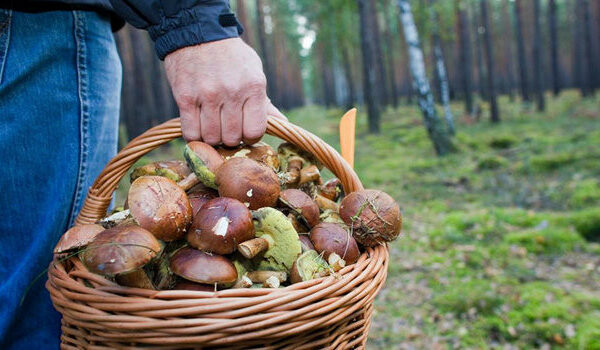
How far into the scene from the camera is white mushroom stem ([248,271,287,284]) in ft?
4.66

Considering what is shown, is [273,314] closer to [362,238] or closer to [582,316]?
[362,238]

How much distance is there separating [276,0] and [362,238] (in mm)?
35440

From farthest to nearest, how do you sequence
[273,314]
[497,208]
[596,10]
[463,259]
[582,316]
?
[596,10]
[497,208]
[463,259]
[582,316]
[273,314]

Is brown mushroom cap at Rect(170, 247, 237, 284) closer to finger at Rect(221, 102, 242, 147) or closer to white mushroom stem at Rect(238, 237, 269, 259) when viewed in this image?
white mushroom stem at Rect(238, 237, 269, 259)

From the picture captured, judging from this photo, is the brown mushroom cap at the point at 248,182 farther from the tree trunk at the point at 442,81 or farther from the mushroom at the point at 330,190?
the tree trunk at the point at 442,81

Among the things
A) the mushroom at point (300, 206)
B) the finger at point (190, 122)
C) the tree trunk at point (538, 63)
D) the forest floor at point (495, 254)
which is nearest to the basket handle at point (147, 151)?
the finger at point (190, 122)

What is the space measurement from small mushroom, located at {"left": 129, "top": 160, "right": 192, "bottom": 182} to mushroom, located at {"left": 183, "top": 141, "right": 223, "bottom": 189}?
6.8 inches

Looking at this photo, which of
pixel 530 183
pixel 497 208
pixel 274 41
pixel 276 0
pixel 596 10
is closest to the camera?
pixel 497 208

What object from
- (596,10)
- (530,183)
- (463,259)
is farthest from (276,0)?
(463,259)

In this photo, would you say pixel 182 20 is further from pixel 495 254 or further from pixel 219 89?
pixel 495 254

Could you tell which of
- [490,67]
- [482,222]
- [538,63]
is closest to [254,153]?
[482,222]

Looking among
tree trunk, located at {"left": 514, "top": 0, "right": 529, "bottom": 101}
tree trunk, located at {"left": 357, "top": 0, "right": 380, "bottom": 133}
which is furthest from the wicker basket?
tree trunk, located at {"left": 514, "top": 0, "right": 529, "bottom": 101}

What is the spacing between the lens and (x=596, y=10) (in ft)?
79.9

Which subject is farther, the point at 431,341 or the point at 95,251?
the point at 431,341
